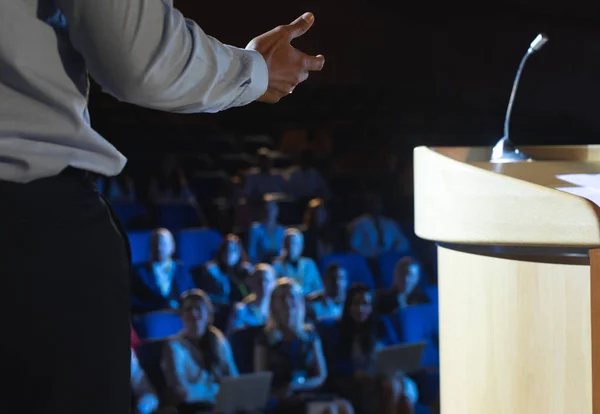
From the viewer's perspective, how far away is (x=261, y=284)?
2.30m

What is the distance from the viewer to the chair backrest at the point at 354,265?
98.7 inches

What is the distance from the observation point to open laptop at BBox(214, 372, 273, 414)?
2.17 metres

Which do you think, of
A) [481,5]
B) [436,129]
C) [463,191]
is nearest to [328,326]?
[436,129]

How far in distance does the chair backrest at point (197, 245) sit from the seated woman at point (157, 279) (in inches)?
3.1

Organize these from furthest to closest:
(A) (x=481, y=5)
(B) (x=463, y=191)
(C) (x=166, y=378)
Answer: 1. (A) (x=481, y=5)
2. (C) (x=166, y=378)
3. (B) (x=463, y=191)

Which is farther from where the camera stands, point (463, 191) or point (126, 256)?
point (463, 191)

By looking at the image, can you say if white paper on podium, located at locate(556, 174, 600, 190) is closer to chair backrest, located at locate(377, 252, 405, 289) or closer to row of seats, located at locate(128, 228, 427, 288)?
row of seats, located at locate(128, 228, 427, 288)

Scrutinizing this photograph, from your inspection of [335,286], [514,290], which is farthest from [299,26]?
[335,286]

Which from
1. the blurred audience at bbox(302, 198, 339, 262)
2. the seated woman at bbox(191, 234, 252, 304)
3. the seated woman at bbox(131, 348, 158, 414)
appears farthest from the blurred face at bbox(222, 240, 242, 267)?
the seated woman at bbox(131, 348, 158, 414)

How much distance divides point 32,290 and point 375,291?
2184 millimetres

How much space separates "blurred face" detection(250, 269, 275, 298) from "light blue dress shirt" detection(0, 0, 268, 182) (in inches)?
73.6

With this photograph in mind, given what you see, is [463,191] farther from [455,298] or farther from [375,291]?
[375,291]

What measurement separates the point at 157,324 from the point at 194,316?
4.9 inches

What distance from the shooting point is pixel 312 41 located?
2.65 metres
